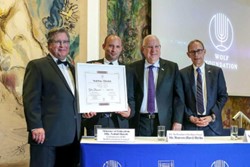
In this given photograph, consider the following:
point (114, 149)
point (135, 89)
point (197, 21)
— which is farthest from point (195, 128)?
point (197, 21)

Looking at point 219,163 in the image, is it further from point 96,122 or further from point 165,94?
point 96,122

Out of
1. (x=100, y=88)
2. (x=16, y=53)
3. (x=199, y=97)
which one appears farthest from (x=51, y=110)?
(x=199, y=97)

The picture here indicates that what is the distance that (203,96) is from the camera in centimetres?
335

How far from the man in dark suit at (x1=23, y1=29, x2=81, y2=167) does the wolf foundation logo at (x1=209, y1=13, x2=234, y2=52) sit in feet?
10.7

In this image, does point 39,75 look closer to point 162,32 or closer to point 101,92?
point 101,92

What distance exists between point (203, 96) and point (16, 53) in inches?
72.0

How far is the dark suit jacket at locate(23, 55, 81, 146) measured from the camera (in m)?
2.50

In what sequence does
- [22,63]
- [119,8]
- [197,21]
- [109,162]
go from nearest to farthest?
[109,162], [22,63], [119,8], [197,21]

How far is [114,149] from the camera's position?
7.75 ft

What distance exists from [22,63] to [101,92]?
4.21ft

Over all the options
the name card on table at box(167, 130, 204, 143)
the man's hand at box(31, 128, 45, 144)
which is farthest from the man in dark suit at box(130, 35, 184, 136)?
the man's hand at box(31, 128, 45, 144)

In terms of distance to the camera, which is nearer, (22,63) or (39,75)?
(39,75)

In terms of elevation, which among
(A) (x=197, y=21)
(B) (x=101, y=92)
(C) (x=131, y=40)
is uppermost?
(A) (x=197, y=21)

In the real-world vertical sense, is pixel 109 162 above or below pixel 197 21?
below
